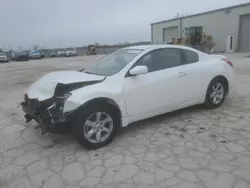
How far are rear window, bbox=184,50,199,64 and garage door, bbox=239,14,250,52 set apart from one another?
26.9 metres

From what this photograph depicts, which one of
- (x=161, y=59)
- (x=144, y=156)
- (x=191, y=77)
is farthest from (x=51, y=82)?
(x=191, y=77)

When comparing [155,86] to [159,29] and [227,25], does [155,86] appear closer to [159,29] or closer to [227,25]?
[227,25]

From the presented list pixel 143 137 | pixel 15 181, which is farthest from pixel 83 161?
pixel 143 137

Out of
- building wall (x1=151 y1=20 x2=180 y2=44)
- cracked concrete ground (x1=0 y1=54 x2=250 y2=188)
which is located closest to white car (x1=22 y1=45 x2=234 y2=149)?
cracked concrete ground (x1=0 y1=54 x2=250 y2=188)

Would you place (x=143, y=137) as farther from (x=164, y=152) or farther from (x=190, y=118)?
(x=190, y=118)

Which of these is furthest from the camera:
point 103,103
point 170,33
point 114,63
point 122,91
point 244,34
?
point 170,33

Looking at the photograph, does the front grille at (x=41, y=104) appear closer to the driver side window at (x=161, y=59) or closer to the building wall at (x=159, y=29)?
the driver side window at (x=161, y=59)

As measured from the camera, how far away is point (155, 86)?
4.17 metres

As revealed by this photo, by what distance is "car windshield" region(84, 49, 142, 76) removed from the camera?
13.7 feet

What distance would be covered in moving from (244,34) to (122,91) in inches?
1163

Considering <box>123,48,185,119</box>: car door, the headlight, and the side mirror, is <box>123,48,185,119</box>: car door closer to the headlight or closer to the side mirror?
the side mirror

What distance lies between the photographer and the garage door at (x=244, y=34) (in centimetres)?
2850

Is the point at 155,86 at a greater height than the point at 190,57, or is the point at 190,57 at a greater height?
the point at 190,57

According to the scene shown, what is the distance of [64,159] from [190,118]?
2.54 meters
